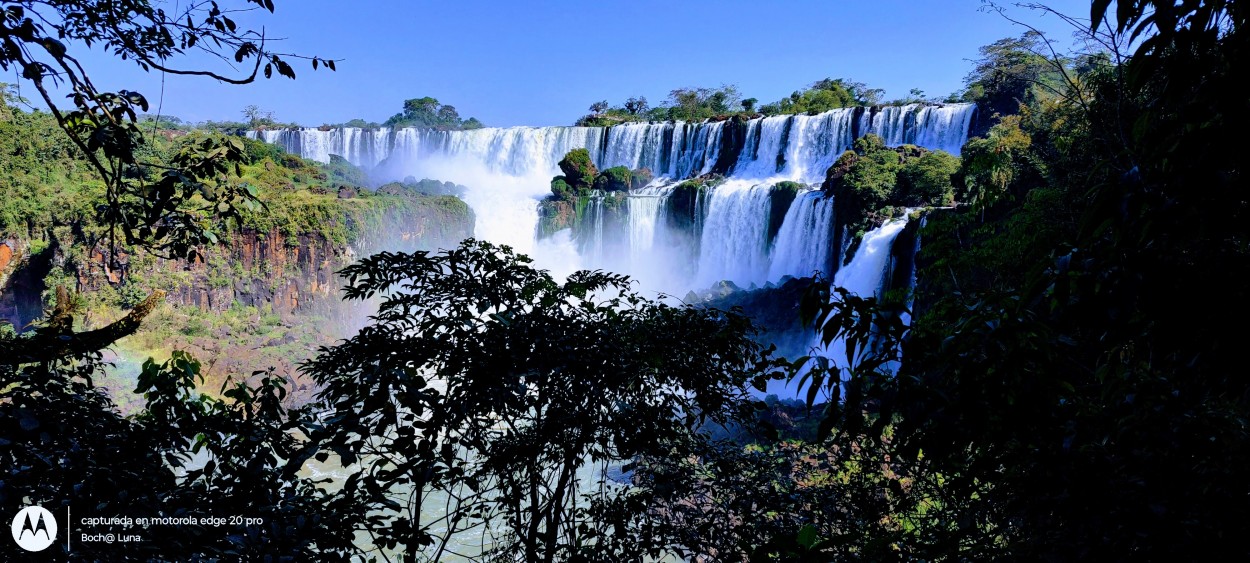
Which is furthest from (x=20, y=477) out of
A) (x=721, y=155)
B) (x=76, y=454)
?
(x=721, y=155)

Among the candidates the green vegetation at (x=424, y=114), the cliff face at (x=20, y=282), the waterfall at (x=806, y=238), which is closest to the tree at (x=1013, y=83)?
the waterfall at (x=806, y=238)

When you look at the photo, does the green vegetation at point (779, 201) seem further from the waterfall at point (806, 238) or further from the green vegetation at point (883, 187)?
the green vegetation at point (883, 187)

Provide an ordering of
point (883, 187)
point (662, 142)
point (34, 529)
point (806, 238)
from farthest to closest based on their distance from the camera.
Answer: point (662, 142) → point (806, 238) → point (883, 187) → point (34, 529)

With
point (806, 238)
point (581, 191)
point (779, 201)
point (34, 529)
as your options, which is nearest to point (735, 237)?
point (779, 201)

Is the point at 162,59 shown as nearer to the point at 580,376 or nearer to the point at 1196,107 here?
the point at 580,376

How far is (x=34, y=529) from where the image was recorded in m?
1.67

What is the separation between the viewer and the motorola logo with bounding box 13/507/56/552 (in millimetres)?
1602

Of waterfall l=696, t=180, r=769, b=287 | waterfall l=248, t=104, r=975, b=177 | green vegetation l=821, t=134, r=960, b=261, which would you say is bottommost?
waterfall l=696, t=180, r=769, b=287

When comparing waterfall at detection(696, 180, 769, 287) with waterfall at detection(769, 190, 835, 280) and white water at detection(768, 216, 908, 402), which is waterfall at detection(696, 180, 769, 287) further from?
white water at detection(768, 216, 908, 402)

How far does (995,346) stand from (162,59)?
2752 mm

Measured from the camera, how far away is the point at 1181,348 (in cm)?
131

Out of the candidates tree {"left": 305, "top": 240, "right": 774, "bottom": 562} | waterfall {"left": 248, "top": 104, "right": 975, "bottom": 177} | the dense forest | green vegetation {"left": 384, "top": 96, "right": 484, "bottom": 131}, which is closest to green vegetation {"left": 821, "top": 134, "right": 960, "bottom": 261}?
waterfall {"left": 248, "top": 104, "right": 975, "bottom": 177}

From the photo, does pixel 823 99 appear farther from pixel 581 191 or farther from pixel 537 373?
pixel 537 373

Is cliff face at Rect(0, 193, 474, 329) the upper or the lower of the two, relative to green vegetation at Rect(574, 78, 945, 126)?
lower
